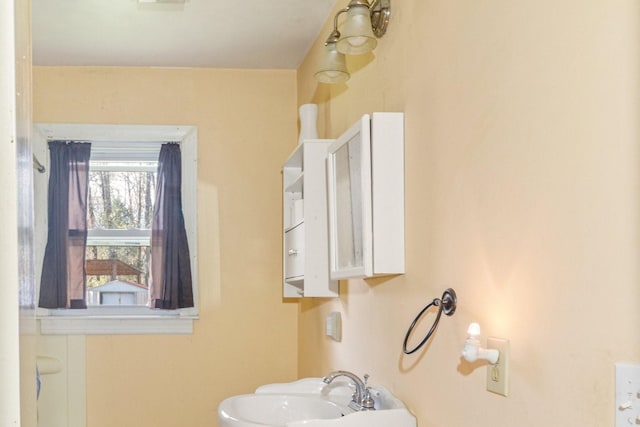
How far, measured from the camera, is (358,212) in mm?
2076

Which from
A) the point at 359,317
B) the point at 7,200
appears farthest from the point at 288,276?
the point at 7,200

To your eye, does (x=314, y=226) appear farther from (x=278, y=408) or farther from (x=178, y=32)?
(x=178, y=32)

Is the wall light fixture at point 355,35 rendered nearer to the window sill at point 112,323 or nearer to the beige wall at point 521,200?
the beige wall at point 521,200

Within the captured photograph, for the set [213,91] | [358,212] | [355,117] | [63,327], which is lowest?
[63,327]

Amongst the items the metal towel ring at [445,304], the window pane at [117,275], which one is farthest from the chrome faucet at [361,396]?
the window pane at [117,275]

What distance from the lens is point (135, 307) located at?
3.72m

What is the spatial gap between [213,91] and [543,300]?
2857 mm

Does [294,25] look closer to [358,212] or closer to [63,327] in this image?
[358,212]

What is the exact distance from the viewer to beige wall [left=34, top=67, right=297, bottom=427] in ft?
12.0

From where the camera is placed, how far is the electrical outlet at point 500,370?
4.43 feet

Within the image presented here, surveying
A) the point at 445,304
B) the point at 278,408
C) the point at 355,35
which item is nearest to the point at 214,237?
the point at 278,408

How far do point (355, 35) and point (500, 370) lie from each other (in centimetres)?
108

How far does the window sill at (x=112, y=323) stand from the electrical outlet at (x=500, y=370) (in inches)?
97.7

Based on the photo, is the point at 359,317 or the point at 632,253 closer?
the point at 632,253
